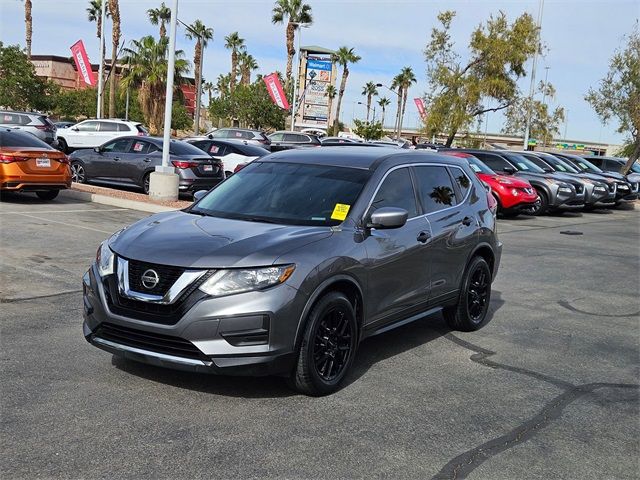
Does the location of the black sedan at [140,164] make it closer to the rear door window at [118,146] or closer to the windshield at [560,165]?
the rear door window at [118,146]

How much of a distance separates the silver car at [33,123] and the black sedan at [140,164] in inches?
409

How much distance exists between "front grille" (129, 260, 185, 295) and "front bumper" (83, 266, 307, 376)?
160 millimetres

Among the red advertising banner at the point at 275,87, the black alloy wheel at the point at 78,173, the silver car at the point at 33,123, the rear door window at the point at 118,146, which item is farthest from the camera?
the red advertising banner at the point at 275,87

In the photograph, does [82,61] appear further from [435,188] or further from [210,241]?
[210,241]

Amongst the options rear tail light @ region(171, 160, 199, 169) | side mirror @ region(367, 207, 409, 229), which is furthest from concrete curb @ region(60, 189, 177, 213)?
side mirror @ region(367, 207, 409, 229)

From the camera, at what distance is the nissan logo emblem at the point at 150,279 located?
4682 millimetres

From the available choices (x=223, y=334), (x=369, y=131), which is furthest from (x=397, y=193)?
(x=369, y=131)

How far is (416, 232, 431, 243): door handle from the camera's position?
20.0 feet

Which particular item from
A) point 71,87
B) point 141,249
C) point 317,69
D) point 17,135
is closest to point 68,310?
point 141,249

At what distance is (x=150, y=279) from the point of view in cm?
470

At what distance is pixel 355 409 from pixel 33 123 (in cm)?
2778

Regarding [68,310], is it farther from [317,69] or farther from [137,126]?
[317,69]

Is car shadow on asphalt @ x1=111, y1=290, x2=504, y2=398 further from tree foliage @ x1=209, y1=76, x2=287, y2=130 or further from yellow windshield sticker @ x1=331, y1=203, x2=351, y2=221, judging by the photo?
tree foliage @ x1=209, y1=76, x2=287, y2=130

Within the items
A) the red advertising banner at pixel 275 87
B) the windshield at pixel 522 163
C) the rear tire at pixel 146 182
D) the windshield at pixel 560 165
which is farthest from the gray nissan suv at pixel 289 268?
the red advertising banner at pixel 275 87
